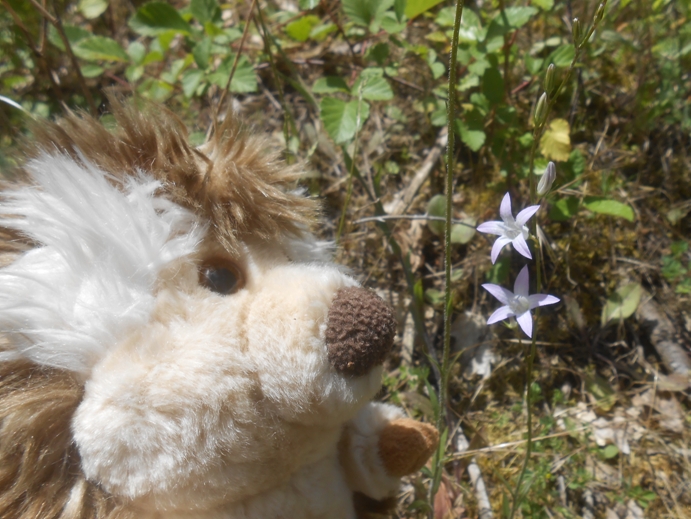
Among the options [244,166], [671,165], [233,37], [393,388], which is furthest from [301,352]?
[671,165]

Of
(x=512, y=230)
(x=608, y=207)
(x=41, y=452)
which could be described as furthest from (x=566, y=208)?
(x=41, y=452)

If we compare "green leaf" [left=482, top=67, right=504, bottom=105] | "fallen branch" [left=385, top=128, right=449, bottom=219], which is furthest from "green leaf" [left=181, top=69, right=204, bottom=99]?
"green leaf" [left=482, top=67, right=504, bottom=105]

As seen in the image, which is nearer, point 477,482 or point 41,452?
point 41,452

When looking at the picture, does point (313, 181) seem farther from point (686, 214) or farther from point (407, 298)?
point (686, 214)

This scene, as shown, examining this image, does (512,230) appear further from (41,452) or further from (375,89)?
(41,452)

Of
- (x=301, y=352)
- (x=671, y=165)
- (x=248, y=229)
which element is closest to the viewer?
(x=301, y=352)

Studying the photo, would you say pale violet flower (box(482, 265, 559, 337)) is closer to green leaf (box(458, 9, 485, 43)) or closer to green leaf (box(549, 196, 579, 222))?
green leaf (box(549, 196, 579, 222))

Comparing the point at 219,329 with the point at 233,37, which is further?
the point at 233,37
